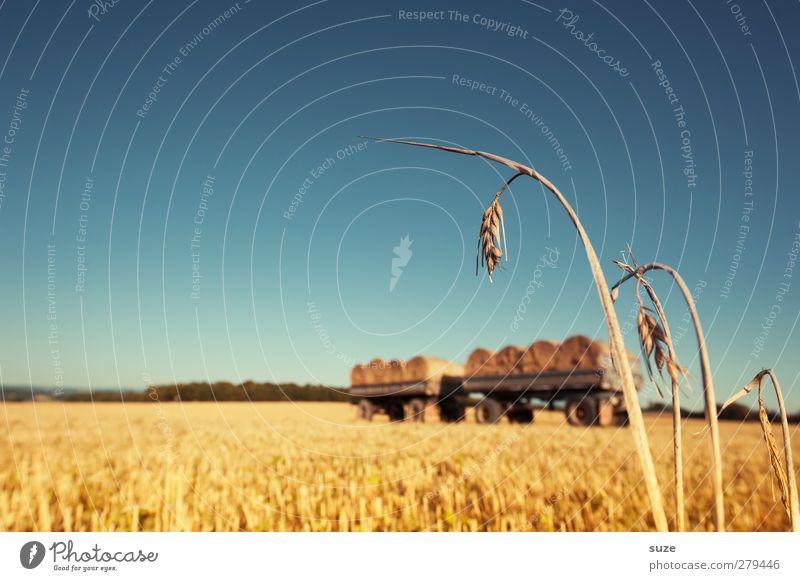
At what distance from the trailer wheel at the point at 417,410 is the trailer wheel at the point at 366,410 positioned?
1.96 m

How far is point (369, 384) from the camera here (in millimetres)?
21250

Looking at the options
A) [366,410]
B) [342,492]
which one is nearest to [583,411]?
[366,410]

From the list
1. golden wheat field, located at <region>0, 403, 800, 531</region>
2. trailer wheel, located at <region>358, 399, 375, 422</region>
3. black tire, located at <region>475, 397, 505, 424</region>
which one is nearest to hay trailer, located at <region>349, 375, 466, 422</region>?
trailer wheel, located at <region>358, 399, 375, 422</region>

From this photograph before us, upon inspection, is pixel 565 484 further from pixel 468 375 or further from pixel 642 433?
pixel 468 375

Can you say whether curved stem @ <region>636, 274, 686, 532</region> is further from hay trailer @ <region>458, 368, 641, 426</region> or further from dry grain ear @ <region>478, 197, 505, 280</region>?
hay trailer @ <region>458, 368, 641, 426</region>

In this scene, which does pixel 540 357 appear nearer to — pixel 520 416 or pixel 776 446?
pixel 520 416

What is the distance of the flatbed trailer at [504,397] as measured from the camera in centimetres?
1498

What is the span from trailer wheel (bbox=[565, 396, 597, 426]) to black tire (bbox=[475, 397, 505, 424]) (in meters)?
2.19

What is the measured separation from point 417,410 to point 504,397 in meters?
3.34

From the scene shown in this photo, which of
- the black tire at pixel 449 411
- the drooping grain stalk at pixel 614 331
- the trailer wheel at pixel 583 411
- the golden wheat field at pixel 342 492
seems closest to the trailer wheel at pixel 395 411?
the black tire at pixel 449 411

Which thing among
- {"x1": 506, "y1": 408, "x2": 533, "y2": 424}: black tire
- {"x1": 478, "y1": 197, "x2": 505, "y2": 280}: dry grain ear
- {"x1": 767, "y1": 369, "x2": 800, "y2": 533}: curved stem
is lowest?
{"x1": 506, "y1": 408, "x2": 533, "y2": 424}: black tire

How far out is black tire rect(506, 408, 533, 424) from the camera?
18.4m
